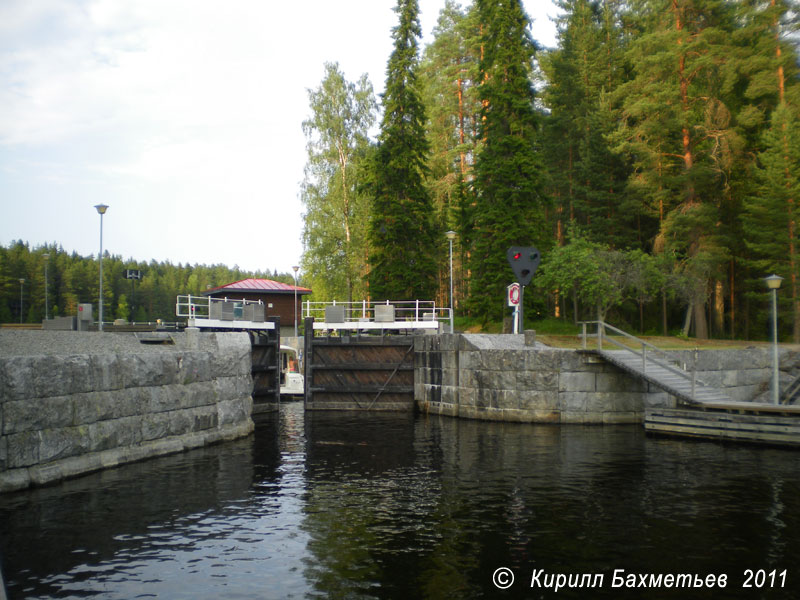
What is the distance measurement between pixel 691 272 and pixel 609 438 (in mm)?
17836

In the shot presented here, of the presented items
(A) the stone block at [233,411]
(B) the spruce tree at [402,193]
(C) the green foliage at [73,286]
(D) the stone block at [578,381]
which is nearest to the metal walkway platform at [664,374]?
(D) the stone block at [578,381]

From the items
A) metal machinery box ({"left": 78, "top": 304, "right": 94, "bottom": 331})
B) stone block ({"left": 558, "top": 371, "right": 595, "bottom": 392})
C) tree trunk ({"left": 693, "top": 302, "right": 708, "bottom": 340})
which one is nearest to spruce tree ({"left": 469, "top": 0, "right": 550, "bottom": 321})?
tree trunk ({"left": 693, "top": 302, "right": 708, "bottom": 340})

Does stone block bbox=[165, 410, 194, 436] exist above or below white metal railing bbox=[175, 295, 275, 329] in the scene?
below

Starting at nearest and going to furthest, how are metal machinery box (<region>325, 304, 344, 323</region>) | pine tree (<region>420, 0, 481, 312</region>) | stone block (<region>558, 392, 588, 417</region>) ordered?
stone block (<region>558, 392, 588, 417</region>) → metal machinery box (<region>325, 304, 344, 323</region>) → pine tree (<region>420, 0, 481, 312</region>)

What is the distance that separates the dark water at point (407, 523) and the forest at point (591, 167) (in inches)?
731

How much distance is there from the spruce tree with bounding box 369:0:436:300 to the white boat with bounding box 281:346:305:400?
7027mm

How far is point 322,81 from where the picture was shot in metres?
47.9

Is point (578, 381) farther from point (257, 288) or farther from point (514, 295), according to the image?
point (257, 288)

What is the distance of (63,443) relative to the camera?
1434cm

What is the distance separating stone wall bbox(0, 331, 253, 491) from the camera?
1338 centimetres

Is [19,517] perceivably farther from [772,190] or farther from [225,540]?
[772,190]

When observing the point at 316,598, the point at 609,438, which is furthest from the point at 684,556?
the point at 609,438

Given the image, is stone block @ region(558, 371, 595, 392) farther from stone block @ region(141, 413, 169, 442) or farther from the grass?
stone block @ region(141, 413, 169, 442)

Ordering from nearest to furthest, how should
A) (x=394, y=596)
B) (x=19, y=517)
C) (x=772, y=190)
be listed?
(x=394, y=596), (x=19, y=517), (x=772, y=190)
